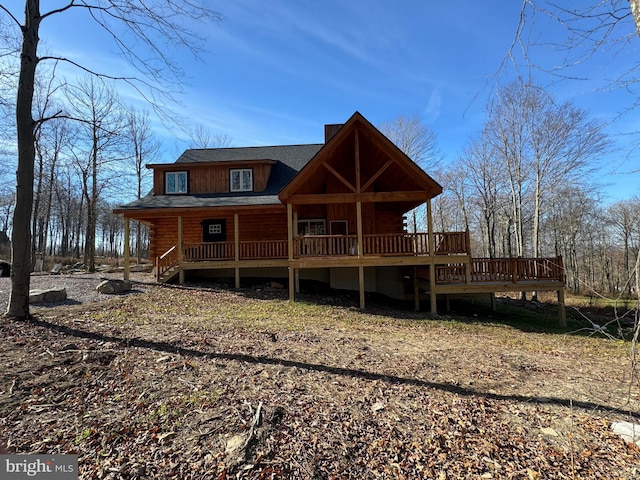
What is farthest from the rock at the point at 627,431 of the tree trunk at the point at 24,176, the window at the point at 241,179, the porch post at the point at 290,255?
the window at the point at 241,179

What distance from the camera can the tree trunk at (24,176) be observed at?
21.7ft

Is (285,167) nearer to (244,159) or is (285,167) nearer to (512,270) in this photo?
(244,159)

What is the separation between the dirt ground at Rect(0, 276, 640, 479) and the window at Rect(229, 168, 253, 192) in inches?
443

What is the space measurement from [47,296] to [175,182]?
9.82 meters

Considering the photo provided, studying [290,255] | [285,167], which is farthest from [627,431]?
[285,167]

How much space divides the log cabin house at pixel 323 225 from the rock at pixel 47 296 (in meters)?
4.56

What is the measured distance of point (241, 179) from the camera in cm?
1770

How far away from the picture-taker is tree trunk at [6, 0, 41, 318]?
6.60m

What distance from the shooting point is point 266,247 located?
15.3m

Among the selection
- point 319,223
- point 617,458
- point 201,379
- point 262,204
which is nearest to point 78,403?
point 201,379

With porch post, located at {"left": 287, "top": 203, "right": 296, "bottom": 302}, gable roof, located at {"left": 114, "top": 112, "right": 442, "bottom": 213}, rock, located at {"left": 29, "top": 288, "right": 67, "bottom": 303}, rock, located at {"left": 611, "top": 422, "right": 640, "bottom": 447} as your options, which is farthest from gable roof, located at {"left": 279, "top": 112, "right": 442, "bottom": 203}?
rock, located at {"left": 611, "top": 422, "right": 640, "bottom": 447}

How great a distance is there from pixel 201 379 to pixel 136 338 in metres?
2.39

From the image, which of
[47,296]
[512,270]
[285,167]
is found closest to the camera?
[47,296]

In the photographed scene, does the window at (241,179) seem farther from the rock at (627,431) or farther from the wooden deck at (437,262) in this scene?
the rock at (627,431)
